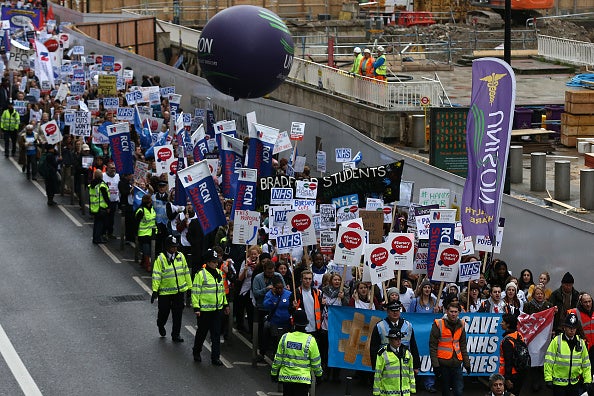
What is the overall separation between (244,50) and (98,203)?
8244mm

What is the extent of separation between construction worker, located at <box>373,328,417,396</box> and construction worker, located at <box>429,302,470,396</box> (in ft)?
3.77

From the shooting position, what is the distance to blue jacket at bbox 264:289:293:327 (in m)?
18.7

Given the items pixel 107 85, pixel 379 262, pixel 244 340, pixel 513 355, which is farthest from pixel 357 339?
pixel 107 85

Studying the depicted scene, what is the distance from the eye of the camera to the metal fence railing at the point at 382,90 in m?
31.9

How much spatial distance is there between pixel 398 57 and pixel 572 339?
29.5 meters

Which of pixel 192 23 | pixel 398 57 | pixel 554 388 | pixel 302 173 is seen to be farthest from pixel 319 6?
pixel 554 388

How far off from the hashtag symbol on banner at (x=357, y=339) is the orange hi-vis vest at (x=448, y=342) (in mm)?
1459

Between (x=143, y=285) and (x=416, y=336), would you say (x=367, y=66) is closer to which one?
(x=143, y=285)

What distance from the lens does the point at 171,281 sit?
783 inches

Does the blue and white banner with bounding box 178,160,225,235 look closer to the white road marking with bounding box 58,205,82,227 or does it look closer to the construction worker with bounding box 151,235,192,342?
the construction worker with bounding box 151,235,192,342

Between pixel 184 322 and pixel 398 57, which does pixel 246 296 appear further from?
pixel 398 57

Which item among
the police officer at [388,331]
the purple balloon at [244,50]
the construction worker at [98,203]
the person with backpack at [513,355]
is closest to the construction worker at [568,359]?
the person with backpack at [513,355]

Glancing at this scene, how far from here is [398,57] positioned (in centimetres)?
4531

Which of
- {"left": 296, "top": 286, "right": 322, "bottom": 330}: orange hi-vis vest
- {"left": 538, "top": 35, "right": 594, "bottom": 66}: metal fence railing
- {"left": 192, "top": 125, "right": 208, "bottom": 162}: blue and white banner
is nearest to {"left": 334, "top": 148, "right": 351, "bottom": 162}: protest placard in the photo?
{"left": 192, "top": 125, "right": 208, "bottom": 162}: blue and white banner
